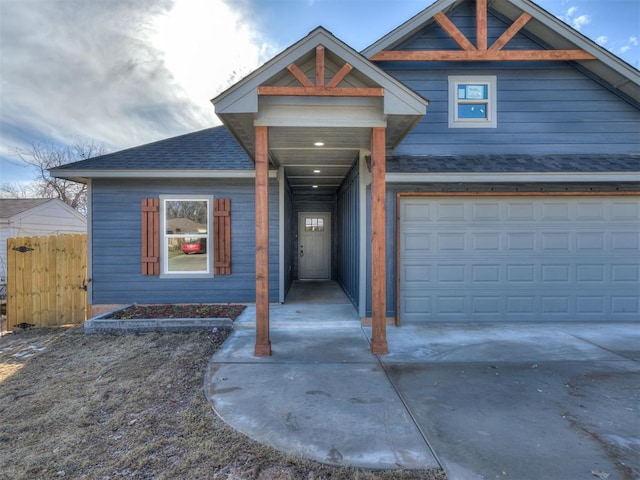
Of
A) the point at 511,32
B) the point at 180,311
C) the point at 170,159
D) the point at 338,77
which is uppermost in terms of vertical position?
the point at 511,32

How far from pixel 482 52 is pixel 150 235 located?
680 centimetres

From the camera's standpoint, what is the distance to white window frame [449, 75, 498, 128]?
5.84 m

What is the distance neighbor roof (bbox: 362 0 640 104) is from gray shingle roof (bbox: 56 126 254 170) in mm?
3108

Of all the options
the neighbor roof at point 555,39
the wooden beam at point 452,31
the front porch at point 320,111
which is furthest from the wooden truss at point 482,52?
the front porch at point 320,111

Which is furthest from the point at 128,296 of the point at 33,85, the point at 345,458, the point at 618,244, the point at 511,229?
the point at 33,85

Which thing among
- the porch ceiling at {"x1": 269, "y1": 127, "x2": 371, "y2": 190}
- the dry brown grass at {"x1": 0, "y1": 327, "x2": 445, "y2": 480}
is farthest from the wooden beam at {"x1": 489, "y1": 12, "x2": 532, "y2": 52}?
the dry brown grass at {"x1": 0, "y1": 327, "x2": 445, "y2": 480}

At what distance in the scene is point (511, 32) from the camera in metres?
5.62

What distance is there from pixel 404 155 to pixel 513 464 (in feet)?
15.3

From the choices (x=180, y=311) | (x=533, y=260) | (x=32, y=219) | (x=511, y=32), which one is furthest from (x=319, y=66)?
(x=32, y=219)

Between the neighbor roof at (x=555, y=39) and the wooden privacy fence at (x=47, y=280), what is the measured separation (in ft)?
21.3

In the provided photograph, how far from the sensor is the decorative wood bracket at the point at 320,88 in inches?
151

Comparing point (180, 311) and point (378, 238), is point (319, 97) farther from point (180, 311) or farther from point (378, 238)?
point (180, 311)

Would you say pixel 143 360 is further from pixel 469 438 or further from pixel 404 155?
pixel 404 155

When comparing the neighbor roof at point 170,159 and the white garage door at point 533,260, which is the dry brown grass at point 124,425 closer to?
the neighbor roof at point 170,159
